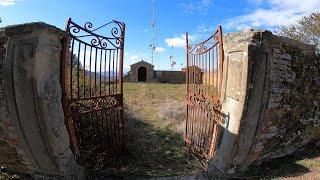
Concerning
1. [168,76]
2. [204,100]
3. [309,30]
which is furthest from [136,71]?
[204,100]

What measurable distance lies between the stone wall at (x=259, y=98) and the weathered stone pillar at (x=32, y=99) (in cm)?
290

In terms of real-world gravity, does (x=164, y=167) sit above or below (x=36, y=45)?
below

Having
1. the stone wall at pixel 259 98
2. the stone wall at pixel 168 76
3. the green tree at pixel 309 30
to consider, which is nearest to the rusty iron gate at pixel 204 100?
the stone wall at pixel 259 98

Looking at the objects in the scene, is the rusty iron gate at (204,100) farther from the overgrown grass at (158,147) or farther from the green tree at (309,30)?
the green tree at (309,30)

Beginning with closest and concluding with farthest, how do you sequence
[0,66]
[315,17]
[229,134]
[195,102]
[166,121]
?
[0,66]
[229,134]
[195,102]
[166,121]
[315,17]

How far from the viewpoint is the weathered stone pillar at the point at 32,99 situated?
5.24 m

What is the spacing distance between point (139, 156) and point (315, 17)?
49.9 ft

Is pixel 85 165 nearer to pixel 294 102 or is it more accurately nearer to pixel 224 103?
pixel 224 103

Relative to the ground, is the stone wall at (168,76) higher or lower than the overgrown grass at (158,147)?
higher

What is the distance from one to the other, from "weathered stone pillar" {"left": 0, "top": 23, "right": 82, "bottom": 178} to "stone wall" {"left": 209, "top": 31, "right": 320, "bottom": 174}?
290 cm

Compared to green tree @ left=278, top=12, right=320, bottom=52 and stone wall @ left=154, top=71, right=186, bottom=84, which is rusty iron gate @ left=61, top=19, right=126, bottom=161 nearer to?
green tree @ left=278, top=12, right=320, bottom=52

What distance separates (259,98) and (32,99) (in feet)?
12.2

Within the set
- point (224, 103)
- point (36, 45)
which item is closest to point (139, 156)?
point (224, 103)

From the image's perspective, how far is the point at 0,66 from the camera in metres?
5.25
